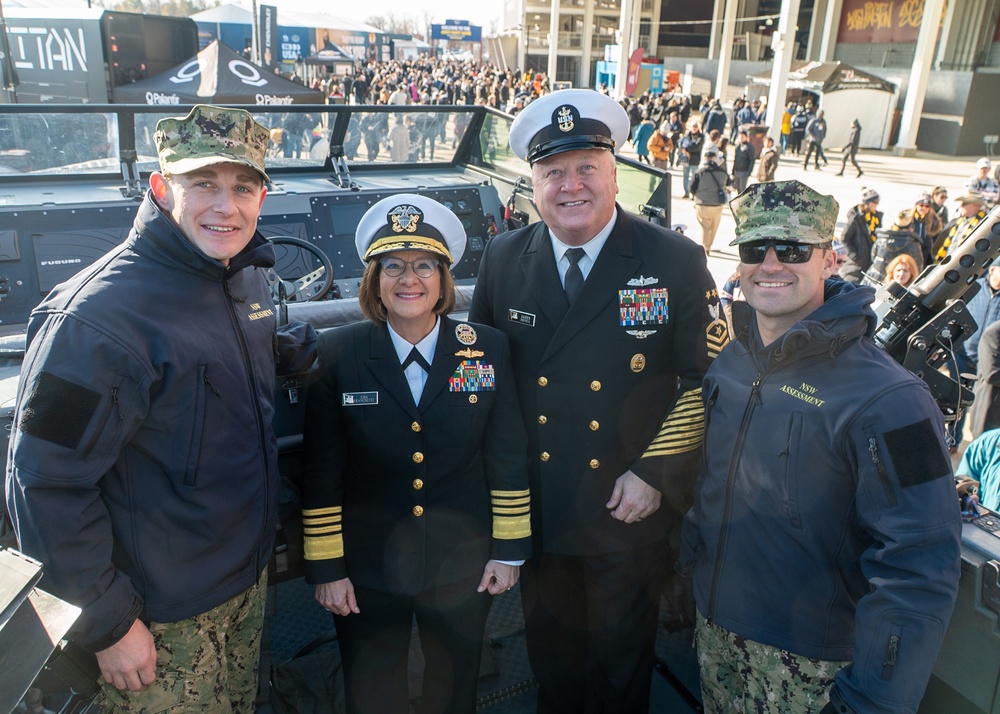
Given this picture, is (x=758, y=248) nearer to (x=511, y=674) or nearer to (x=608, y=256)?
(x=608, y=256)

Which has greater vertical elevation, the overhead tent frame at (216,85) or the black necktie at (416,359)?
the overhead tent frame at (216,85)

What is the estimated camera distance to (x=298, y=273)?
13.8 feet

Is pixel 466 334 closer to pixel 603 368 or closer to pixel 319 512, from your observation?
pixel 603 368

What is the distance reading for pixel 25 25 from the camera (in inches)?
459

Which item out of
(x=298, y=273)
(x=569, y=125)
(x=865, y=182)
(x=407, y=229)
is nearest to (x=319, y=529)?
(x=407, y=229)

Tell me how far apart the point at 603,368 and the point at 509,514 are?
47 centimetres

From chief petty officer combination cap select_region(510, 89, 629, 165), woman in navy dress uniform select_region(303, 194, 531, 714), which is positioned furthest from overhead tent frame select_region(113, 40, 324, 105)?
woman in navy dress uniform select_region(303, 194, 531, 714)

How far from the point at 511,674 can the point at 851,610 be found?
145 centimetres

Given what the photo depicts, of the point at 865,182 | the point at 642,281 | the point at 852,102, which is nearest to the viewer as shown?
the point at 642,281

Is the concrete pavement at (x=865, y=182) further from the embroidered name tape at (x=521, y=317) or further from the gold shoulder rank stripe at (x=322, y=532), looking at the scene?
the gold shoulder rank stripe at (x=322, y=532)

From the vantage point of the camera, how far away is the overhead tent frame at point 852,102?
66.8 feet

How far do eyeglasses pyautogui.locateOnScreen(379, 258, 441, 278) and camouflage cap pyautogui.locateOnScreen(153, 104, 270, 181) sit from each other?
0.36 metres

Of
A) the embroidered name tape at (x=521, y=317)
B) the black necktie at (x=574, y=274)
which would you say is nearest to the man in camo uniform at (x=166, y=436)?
the embroidered name tape at (x=521, y=317)

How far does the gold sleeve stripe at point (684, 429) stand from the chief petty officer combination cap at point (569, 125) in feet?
2.35
